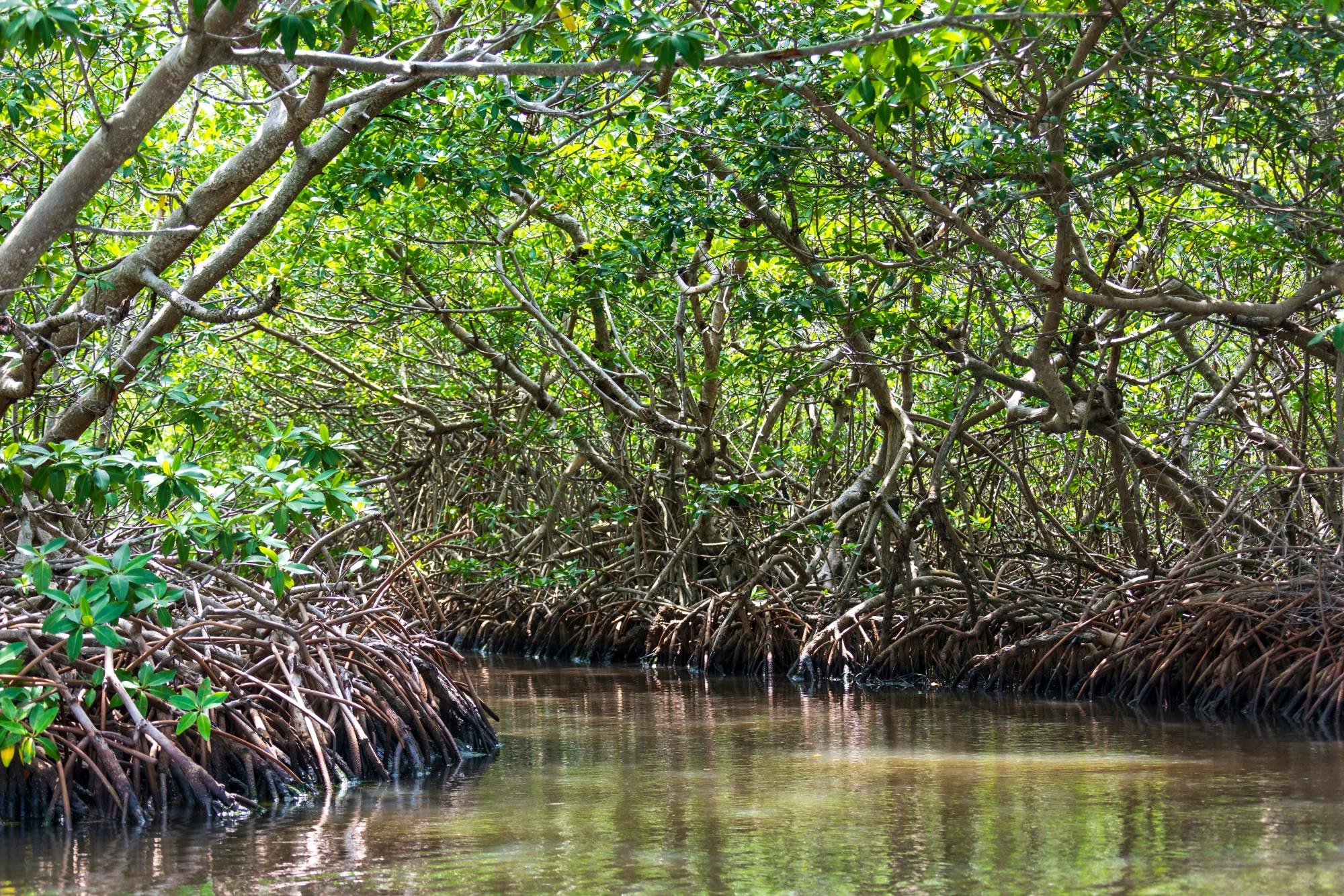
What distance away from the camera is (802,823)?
207 inches

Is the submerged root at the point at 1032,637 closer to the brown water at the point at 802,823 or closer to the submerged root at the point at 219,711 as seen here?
the brown water at the point at 802,823

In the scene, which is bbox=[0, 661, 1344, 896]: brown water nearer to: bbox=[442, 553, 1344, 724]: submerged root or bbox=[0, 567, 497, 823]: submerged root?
bbox=[0, 567, 497, 823]: submerged root

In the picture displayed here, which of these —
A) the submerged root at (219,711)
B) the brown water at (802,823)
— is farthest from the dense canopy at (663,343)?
the brown water at (802,823)

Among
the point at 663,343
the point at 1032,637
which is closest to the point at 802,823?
the point at 1032,637

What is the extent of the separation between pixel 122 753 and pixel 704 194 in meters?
4.64

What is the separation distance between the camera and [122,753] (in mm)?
5371

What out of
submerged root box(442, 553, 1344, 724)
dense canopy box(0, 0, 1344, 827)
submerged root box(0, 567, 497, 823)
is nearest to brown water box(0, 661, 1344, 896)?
submerged root box(0, 567, 497, 823)

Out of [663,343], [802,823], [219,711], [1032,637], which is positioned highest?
[663,343]

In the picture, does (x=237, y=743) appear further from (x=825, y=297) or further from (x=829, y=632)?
(x=829, y=632)

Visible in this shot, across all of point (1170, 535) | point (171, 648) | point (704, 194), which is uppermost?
point (704, 194)

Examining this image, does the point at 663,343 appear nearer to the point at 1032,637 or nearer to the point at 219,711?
the point at 1032,637

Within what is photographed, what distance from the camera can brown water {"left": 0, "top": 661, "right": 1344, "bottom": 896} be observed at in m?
4.35

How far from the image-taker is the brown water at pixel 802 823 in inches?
171

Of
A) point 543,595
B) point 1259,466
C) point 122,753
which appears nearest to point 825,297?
point 1259,466
